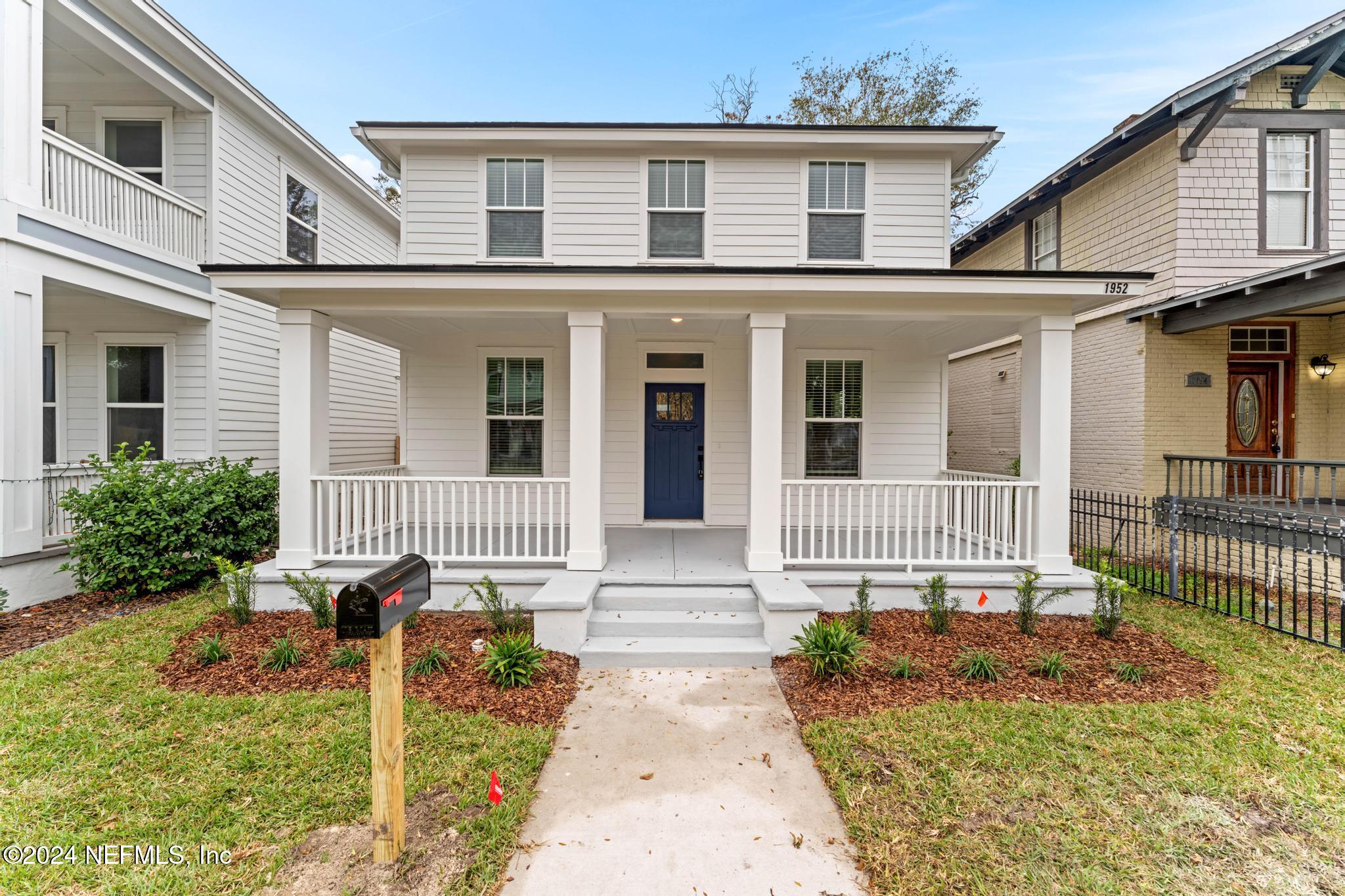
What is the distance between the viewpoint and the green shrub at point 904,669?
13.5 ft

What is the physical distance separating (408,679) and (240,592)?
246 centimetres

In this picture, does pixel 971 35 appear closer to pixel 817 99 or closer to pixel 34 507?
pixel 817 99

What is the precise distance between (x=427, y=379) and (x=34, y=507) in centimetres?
424

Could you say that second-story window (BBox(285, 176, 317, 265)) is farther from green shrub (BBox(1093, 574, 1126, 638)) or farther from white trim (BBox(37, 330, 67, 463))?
green shrub (BBox(1093, 574, 1126, 638))

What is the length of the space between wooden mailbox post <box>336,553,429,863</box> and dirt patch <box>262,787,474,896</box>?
73 mm

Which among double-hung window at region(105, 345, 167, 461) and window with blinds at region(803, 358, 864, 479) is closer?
window with blinds at region(803, 358, 864, 479)

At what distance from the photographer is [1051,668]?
165 inches

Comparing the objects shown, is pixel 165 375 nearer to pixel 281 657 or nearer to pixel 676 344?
pixel 281 657

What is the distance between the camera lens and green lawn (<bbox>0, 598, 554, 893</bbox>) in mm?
2424

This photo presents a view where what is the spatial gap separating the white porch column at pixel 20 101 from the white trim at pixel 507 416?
4843 mm

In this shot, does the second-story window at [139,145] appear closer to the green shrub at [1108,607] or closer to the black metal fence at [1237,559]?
the green shrub at [1108,607]

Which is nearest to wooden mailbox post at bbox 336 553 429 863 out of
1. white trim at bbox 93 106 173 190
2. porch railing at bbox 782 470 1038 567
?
porch railing at bbox 782 470 1038 567

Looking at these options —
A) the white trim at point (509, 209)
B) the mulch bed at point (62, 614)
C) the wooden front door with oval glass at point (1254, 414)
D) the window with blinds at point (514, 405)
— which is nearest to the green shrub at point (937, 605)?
the window with blinds at point (514, 405)

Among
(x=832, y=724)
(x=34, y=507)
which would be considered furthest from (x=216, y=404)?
(x=832, y=724)
